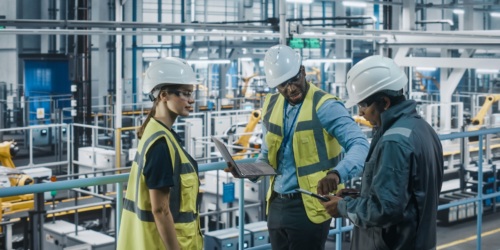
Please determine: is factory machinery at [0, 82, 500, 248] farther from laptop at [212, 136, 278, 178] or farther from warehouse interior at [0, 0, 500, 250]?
laptop at [212, 136, 278, 178]

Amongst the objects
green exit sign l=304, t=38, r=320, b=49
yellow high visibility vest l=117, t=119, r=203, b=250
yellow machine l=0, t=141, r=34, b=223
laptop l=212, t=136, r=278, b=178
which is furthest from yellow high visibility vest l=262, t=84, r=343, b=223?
green exit sign l=304, t=38, r=320, b=49

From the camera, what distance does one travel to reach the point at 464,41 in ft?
41.8

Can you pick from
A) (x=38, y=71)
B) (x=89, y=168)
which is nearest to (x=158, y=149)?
(x=89, y=168)

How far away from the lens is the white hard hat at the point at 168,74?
10.6 feet

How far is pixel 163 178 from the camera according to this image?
3.07 meters

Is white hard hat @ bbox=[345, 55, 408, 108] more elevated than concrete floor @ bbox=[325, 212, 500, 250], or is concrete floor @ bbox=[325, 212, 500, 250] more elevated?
white hard hat @ bbox=[345, 55, 408, 108]

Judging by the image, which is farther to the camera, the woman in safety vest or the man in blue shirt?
the man in blue shirt

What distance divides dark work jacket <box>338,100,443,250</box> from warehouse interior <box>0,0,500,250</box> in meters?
1.44

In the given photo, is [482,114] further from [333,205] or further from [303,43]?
[333,205]

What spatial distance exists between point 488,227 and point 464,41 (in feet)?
10.7

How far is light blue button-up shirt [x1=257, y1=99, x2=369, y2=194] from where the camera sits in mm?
3604

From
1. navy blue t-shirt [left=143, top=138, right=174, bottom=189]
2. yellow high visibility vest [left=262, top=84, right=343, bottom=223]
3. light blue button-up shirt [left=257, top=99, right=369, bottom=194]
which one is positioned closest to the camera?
navy blue t-shirt [left=143, top=138, right=174, bottom=189]

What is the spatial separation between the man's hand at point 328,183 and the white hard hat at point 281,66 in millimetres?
600

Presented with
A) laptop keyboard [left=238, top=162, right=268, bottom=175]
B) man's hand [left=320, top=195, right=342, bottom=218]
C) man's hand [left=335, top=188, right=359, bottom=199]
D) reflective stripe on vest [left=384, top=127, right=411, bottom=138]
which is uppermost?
reflective stripe on vest [left=384, top=127, right=411, bottom=138]
